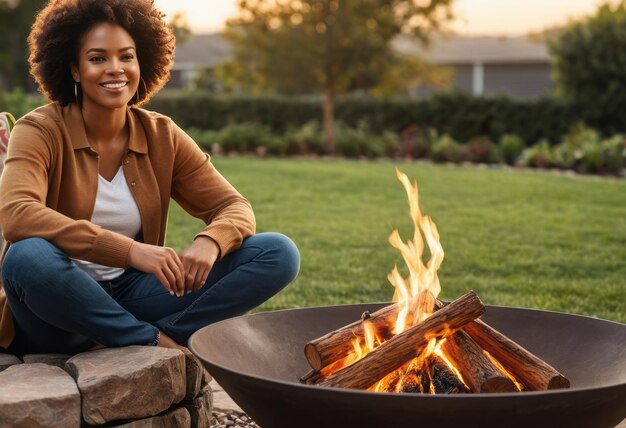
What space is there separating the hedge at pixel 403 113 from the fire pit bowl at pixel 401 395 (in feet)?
48.1

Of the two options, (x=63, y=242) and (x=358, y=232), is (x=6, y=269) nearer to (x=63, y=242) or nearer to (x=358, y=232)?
(x=63, y=242)

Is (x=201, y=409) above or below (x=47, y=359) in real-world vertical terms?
below

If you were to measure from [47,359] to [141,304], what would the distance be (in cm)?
34

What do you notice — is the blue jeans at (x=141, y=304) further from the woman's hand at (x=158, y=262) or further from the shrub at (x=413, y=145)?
the shrub at (x=413, y=145)

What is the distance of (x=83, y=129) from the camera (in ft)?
10.1

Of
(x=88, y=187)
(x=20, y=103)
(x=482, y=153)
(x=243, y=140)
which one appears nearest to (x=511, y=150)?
(x=482, y=153)

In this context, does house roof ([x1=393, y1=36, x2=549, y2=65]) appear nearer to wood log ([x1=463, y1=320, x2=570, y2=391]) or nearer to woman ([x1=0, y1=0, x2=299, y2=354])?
woman ([x1=0, y1=0, x2=299, y2=354])

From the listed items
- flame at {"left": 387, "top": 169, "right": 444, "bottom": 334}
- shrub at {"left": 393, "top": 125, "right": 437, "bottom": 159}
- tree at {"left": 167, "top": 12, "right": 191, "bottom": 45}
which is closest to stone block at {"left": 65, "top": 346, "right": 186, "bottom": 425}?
flame at {"left": 387, "top": 169, "right": 444, "bottom": 334}

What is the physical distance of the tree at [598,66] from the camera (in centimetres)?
1686

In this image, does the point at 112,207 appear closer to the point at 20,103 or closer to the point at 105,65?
the point at 105,65

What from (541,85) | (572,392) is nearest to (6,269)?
(572,392)

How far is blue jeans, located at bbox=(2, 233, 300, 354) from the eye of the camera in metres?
2.78

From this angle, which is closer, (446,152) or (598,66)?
(446,152)

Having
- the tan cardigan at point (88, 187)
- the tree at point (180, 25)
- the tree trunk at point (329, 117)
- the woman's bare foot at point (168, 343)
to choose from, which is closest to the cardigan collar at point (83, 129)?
the tan cardigan at point (88, 187)
